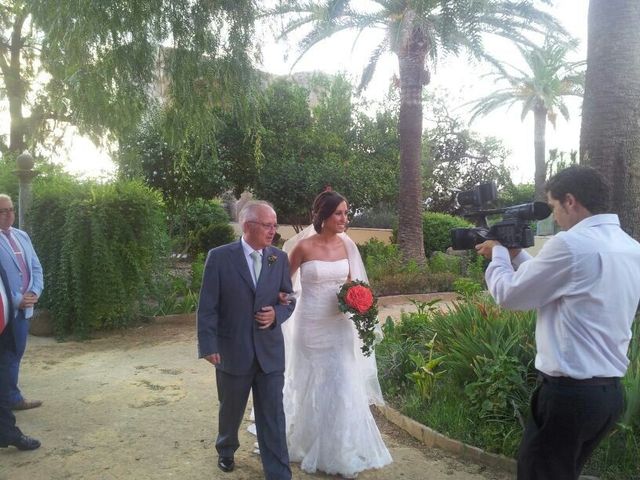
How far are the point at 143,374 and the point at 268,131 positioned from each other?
11726 millimetres

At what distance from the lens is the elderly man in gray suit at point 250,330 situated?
12.9 feet

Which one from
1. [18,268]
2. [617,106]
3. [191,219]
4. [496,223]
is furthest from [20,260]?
[191,219]

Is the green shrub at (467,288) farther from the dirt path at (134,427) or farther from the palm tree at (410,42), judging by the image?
the palm tree at (410,42)

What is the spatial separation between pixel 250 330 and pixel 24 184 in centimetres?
690

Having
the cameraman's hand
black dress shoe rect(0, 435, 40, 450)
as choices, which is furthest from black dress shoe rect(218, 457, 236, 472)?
the cameraman's hand

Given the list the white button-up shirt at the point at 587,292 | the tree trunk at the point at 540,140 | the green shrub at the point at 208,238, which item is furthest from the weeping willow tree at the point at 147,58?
the tree trunk at the point at 540,140

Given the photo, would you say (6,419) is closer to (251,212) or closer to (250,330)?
(250,330)

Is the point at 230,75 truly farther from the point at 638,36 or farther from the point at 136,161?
the point at 638,36

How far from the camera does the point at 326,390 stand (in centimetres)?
438

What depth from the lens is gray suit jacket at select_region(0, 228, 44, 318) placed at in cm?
521

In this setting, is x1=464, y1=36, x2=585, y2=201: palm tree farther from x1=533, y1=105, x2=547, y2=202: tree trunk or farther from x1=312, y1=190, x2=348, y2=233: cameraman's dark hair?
x1=312, y1=190, x2=348, y2=233: cameraman's dark hair

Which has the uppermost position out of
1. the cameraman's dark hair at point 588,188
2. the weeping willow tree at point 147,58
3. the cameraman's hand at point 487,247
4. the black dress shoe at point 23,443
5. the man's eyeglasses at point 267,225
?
the weeping willow tree at point 147,58

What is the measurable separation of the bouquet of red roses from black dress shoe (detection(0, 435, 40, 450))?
2.69m

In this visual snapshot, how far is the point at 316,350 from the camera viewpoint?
14.7 ft
